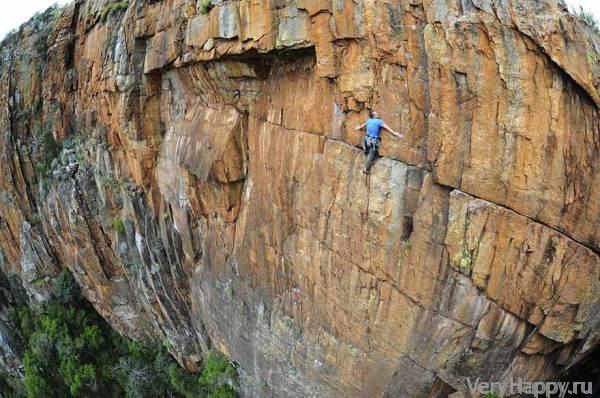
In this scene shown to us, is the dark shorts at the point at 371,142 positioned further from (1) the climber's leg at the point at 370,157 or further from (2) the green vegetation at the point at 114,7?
(2) the green vegetation at the point at 114,7

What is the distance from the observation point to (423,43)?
8773 mm

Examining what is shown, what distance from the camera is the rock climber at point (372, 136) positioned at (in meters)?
9.51

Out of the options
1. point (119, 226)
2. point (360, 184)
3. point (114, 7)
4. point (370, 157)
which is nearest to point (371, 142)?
point (370, 157)

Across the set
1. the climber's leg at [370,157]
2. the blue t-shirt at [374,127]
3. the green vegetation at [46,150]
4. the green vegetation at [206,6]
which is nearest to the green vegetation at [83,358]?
the green vegetation at [46,150]

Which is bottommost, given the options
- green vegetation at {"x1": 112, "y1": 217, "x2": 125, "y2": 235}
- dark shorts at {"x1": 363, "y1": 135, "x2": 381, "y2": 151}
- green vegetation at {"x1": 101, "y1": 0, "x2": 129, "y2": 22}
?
green vegetation at {"x1": 112, "y1": 217, "x2": 125, "y2": 235}

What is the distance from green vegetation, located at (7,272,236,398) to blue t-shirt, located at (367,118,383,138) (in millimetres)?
16031

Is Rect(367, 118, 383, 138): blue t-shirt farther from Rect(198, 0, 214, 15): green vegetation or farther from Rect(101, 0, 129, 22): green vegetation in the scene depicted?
Rect(101, 0, 129, 22): green vegetation

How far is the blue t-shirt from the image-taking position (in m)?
9.49

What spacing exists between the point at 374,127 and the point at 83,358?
864 inches

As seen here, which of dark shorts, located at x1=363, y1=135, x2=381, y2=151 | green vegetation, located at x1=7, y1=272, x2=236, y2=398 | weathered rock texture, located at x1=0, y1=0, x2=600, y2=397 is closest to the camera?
weathered rock texture, located at x1=0, y1=0, x2=600, y2=397

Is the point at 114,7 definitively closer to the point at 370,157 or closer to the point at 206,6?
the point at 206,6

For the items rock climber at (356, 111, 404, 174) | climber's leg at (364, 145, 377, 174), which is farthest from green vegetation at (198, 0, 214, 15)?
climber's leg at (364, 145, 377, 174)

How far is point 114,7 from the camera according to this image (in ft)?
56.0

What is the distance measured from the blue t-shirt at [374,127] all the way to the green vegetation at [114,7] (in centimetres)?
1208
